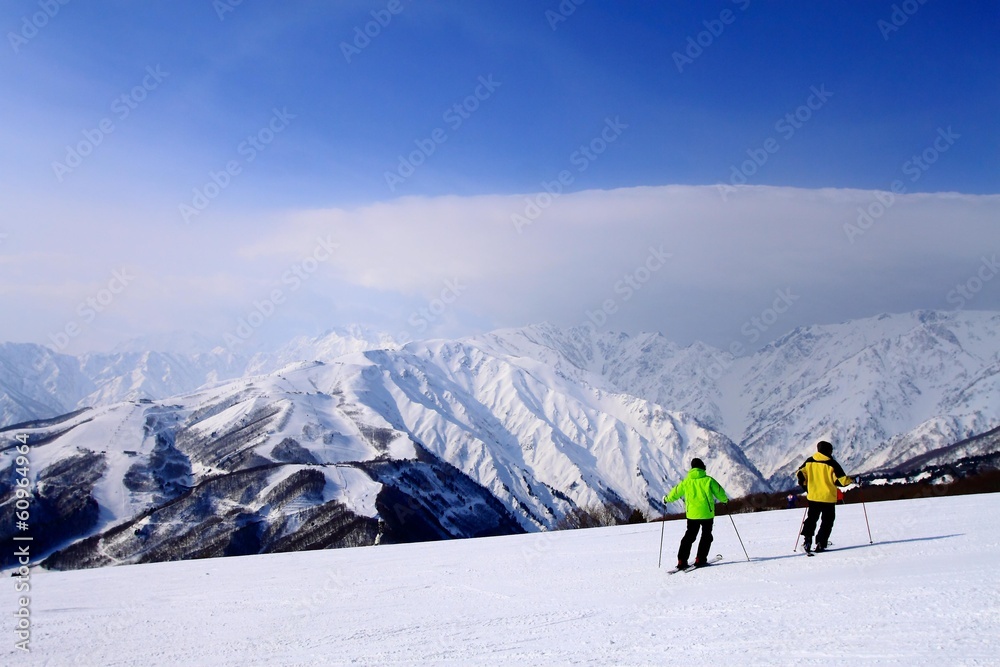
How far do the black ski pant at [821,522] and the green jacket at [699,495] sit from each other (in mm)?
1739

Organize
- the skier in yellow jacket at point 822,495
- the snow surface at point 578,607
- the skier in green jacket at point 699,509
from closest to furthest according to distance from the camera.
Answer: the snow surface at point 578,607
the skier in green jacket at point 699,509
the skier in yellow jacket at point 822,495

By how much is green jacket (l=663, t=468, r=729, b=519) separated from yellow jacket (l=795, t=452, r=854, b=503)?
1755 millimetres

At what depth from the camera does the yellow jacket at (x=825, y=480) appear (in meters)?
A: 12.8

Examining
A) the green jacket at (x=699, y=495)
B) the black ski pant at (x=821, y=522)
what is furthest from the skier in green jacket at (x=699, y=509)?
the black ski pant at (x=821, y=522)

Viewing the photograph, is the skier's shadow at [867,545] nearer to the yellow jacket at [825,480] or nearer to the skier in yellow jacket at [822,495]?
the skier in yellow jacket at [822,495]

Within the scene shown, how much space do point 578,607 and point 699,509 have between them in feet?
11.0

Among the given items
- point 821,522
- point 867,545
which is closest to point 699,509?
point 821,522

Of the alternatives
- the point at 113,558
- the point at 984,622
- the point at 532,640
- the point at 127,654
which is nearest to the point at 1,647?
the point at 127,654

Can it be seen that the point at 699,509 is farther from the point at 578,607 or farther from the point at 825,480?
the point at 578,607

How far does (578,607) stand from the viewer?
10.3 meters

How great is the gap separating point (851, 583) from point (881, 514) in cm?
910

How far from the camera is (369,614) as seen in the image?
36.7ft

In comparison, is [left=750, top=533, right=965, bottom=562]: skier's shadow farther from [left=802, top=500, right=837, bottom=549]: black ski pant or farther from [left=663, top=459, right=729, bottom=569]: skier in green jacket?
[left=663, top=459, right=729, bottom=569]: skier in green jacket

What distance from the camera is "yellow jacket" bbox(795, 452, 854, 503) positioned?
12.8 metres
